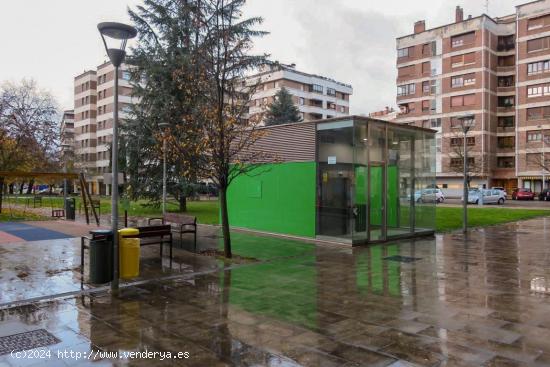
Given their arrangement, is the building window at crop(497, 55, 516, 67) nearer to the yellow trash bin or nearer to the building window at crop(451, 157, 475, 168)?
the building window at crop(451, 157, 475, 168)

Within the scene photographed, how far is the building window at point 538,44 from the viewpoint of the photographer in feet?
188

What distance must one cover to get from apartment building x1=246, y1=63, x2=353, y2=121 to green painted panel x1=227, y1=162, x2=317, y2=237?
58264 millimetres

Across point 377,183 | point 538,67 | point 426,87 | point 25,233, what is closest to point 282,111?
point 377,183

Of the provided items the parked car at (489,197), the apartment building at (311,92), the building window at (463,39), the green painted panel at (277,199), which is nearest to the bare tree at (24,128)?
the green painted panel at (277,199)

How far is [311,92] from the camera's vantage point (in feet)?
264

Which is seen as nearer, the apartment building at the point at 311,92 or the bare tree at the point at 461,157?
the bare tree at the point at 461,157

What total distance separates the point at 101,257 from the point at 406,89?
66.3 metres

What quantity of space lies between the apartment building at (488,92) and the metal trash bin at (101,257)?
5537 centimetres

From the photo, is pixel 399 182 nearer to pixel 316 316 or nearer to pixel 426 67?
pixel 316 316

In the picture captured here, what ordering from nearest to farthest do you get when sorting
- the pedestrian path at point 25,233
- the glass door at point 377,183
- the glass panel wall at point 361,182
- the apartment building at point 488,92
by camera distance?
the glass panel wall at point 361,182 < the glass door at point 377,183 < the pedestrian path at point 25,233 < the apartment building at point 488,92

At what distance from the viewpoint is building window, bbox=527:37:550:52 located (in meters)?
57.4

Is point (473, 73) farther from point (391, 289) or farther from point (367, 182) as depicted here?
point (391, 289)

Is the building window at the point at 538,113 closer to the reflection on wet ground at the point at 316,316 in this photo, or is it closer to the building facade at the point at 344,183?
the building facade at the point at 344,183

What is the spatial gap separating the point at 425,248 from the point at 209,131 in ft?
23.1
